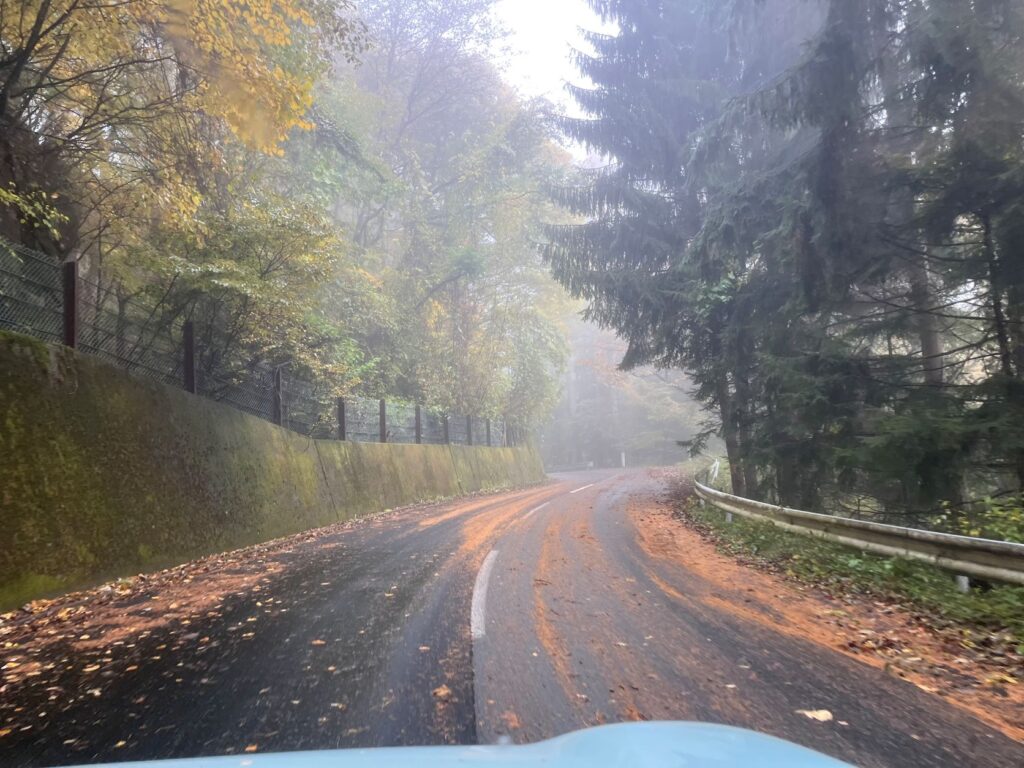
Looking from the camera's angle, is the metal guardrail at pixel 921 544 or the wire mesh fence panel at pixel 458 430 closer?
the metal guardrail at pixel 921 544

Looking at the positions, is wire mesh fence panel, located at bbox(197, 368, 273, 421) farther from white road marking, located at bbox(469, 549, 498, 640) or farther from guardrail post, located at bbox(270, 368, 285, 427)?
white road marking, located at bbox(469, 549, 498, 640)

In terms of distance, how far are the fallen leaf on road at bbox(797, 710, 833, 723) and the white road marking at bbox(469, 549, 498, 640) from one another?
225 cm

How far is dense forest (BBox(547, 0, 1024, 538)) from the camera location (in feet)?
23.9

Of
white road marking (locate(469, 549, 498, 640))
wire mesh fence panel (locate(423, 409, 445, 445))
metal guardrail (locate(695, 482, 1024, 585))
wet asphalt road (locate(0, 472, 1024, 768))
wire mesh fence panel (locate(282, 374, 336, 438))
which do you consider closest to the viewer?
wet asphalt road (locate(0, 472, 1024, 768))

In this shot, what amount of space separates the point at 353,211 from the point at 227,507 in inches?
877

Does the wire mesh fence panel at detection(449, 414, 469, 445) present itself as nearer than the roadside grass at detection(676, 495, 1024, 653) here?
No

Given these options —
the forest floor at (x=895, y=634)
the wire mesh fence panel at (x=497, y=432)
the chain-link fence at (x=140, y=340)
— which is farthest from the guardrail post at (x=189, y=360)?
the wire mesh fence panel at (x=497, y=432)

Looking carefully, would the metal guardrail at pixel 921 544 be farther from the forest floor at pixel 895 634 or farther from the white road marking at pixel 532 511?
the white road marking at pixel 532 511

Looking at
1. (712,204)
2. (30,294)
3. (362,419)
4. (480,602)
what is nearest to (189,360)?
(30,294)

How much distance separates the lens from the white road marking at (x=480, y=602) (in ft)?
15.3

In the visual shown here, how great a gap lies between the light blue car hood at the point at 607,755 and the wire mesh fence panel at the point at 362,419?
14.4m

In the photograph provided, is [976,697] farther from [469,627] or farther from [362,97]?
[362,97]

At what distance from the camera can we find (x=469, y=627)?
4711 millimetres

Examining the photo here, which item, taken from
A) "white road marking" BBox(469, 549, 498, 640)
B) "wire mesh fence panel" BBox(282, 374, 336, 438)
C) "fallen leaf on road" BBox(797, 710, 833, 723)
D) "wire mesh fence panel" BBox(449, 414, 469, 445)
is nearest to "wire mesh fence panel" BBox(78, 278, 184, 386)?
"wire mesh fence panel" BBox(282, 374, 336, 438)
